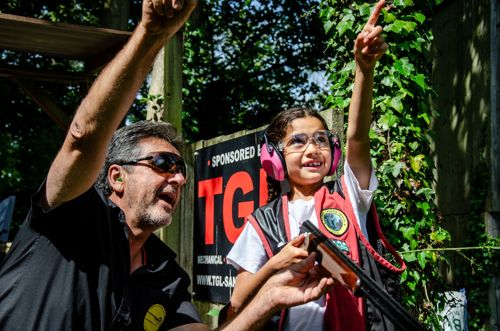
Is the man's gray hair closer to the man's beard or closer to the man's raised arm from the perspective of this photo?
the man's beard

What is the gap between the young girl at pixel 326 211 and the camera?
8.17 feet

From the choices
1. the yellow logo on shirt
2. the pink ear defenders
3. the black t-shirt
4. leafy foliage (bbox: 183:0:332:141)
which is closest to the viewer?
the black t-shirt

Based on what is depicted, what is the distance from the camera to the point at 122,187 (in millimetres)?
2611

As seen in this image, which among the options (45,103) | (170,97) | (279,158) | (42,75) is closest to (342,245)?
(279,158)

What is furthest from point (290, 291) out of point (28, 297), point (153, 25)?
point (153, 25)

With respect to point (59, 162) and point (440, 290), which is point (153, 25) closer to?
point (59, 162)

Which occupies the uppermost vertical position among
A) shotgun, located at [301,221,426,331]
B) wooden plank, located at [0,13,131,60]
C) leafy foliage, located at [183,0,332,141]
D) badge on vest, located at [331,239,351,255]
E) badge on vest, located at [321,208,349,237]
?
leafy foliage, located at [183,0,332,141]

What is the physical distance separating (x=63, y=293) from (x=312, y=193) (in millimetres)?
1321

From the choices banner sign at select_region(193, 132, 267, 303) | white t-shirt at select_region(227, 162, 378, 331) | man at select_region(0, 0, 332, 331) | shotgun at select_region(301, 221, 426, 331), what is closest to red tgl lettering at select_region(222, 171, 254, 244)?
banner sign at select_region(193, 132, 267, 303)

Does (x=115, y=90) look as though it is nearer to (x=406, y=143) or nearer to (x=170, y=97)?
(x=406, y=143)

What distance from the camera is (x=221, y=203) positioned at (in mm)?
4539

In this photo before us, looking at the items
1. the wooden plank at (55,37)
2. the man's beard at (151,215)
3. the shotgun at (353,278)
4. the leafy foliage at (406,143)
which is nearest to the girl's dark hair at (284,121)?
the man's beard at (151,215)

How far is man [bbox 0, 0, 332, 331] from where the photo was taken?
153cm

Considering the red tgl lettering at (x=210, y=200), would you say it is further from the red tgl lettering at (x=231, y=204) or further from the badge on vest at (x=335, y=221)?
the badge on vest at (x=335, y=221)
